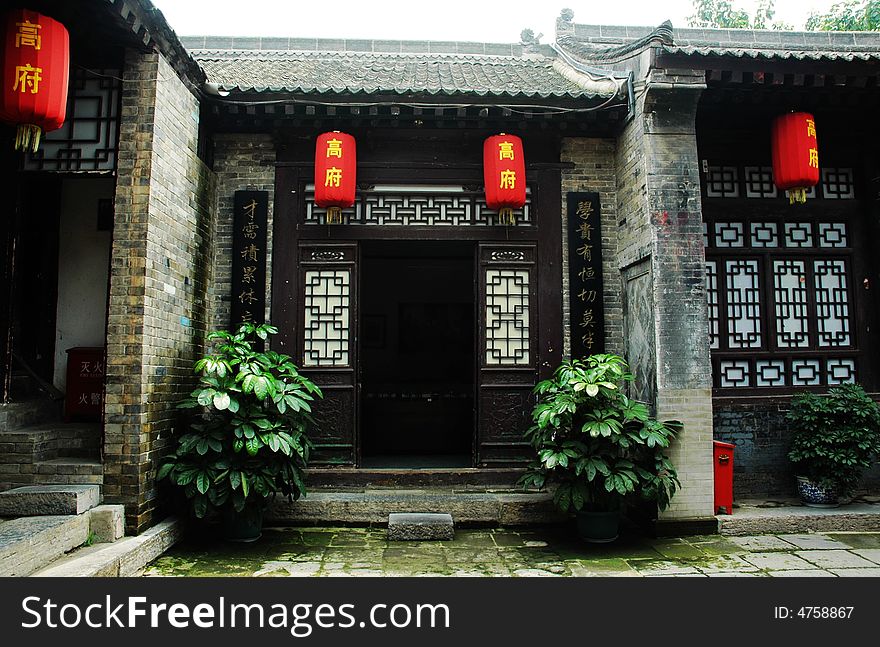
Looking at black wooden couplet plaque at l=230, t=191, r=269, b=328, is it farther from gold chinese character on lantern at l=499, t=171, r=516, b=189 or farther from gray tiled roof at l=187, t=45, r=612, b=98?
gold chinese character on lantern at l=499, t=171, r=516, b=189

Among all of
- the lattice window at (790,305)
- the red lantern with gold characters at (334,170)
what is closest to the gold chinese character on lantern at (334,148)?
the red lantern with gold characters at (334,170)

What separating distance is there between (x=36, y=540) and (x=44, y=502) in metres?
0.60

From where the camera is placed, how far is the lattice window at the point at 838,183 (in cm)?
704

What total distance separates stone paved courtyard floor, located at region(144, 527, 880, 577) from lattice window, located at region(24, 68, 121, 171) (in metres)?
3.41

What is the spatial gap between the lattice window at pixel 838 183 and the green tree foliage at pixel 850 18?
8.33 m

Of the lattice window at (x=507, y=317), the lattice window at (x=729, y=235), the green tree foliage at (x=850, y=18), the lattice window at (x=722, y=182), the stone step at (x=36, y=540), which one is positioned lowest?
the stone step at (x=36, y=540)

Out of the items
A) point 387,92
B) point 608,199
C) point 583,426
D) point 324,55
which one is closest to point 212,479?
point 583,426

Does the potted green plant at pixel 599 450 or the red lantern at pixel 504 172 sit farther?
the red lantern at pixel 504 172

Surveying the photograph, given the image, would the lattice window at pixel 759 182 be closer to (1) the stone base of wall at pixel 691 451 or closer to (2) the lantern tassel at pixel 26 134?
(1) the stone base of wall at pixel 691 451

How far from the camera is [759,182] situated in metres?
6.92

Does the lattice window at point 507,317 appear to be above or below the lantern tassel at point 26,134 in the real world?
below

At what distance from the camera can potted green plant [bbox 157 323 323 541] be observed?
5062 mm

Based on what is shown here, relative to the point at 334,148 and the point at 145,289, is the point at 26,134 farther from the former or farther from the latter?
the point at 334,148

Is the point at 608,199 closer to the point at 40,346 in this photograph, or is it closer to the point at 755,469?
the point at 755,469
